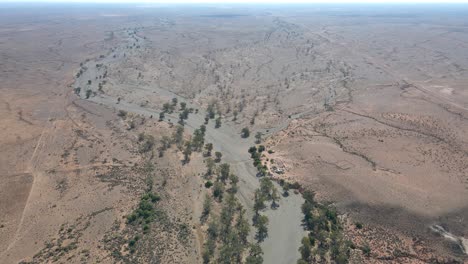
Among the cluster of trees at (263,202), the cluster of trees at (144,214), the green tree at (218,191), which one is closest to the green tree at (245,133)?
the cluster of trees at (263,202)

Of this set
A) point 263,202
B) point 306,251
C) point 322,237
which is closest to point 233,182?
point 263,202

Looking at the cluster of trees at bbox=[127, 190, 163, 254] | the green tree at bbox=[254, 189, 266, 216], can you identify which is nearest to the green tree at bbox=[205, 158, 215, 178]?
the cluster of trees at bbox=[127, 190, 163, 254]

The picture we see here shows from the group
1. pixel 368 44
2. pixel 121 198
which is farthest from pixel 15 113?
pixel 368 44

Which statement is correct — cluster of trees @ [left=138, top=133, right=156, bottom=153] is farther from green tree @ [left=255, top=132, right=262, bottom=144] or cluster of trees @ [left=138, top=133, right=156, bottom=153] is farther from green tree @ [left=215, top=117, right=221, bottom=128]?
green tree @ [left=255, top=132, right=262, bottom=144]

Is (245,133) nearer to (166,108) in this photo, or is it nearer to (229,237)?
(166,108)

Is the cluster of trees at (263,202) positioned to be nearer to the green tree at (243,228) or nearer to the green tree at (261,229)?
the green tree at (261,229)
